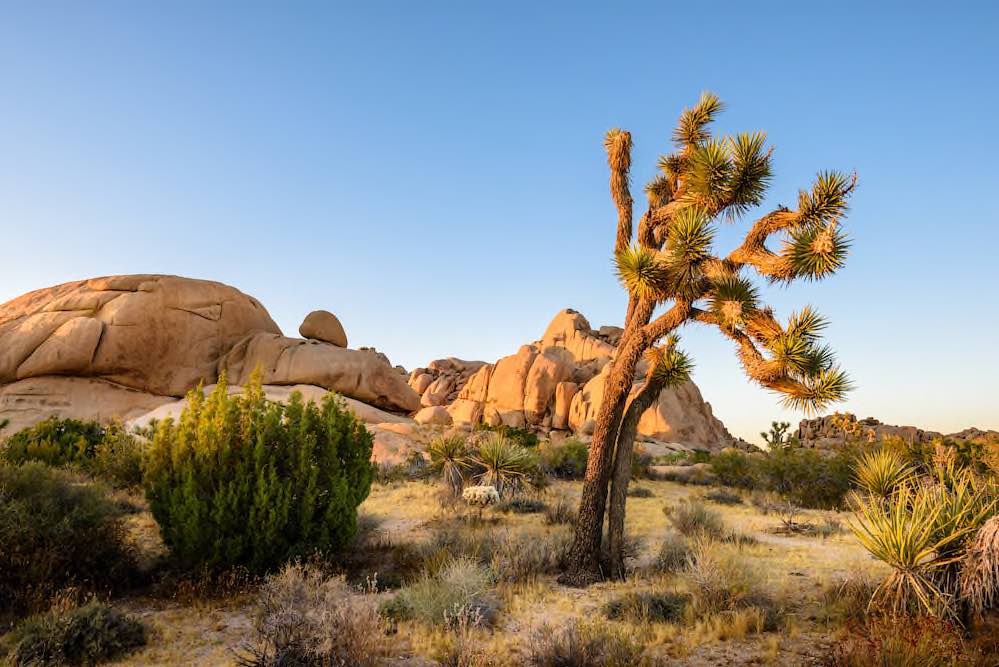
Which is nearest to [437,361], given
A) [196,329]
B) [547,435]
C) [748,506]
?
[547,435]

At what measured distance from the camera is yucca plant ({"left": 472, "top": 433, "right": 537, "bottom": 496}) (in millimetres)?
14859

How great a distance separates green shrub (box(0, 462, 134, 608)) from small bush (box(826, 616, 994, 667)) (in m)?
8.61

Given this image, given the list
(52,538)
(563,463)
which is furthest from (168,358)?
(52,538)

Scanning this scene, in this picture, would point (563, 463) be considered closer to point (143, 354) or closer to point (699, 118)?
point (699, 118)

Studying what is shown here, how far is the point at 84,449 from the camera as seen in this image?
701 inches

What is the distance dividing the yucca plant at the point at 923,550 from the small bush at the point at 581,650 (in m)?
2.58

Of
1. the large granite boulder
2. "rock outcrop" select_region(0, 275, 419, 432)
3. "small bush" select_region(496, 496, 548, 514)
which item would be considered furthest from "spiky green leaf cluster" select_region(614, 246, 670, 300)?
the large granite boulder

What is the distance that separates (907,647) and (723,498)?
506 inches

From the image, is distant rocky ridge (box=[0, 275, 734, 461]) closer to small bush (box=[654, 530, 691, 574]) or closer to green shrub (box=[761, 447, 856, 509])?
green shrub (box=[761, 447, 856, 509])

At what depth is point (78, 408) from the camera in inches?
1185

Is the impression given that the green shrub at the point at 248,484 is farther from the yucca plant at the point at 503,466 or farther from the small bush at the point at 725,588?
the yucca plant at the point at 503,466

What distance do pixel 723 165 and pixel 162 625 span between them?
9715 mm

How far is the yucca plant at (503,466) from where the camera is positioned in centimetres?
1486

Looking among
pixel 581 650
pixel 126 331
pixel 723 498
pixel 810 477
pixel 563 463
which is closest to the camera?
pixel 581 650
